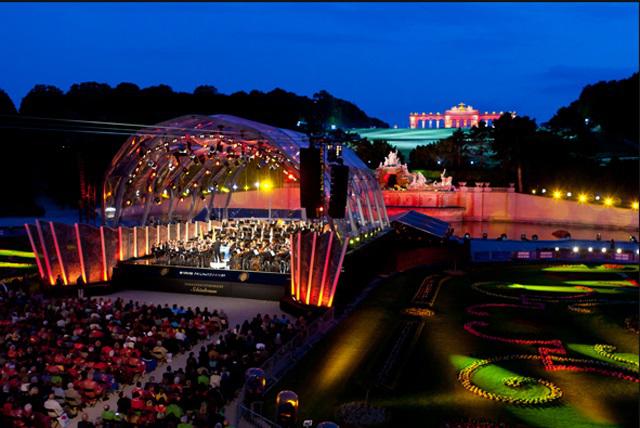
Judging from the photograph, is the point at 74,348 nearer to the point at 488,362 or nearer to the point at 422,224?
the point at 488,362

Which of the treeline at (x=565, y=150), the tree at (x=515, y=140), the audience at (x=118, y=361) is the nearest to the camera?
the audience at (x=118, y=361)

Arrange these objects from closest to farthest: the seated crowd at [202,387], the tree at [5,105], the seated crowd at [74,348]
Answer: the seated crowd at [202,387], the seated crowd at [74,348], the tree at [5,105]

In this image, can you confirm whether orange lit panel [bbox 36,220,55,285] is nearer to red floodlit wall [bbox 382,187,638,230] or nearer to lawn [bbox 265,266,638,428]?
lawn [bbox 265,266,638,428]

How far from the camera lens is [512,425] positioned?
43.8 ft

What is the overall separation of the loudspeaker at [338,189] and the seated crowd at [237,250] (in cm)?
133

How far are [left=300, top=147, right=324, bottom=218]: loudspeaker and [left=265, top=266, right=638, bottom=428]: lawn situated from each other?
4769 millimetres

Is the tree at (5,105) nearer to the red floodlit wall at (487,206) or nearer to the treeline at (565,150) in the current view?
the red floodlit wall at (487,206)

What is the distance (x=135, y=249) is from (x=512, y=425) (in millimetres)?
22137

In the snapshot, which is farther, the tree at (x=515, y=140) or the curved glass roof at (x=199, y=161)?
the tree at (x=515, y=140)

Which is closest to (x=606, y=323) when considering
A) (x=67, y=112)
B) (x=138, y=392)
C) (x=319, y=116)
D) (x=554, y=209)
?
(x=319, y=116)

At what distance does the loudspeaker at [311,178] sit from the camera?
22938 mm

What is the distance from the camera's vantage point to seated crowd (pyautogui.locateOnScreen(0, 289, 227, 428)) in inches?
491

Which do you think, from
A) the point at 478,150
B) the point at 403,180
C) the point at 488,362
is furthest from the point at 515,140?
the point at 488,362

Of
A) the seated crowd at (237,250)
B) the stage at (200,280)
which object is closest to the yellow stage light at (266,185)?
the seated crowd at (237,250)
